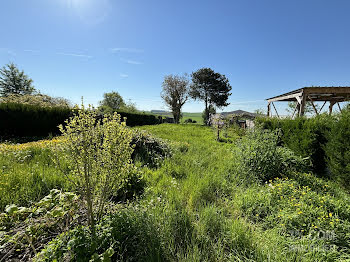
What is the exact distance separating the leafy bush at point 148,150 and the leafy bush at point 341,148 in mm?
4563

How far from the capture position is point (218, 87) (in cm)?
2441

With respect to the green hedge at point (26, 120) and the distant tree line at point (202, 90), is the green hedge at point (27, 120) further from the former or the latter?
the distant tree line at point (202, 90)

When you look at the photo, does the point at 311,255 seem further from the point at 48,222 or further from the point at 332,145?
the point at 332,145

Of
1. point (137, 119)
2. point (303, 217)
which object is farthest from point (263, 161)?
point (137, 119)

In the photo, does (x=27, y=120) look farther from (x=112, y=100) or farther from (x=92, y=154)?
(x=112, y=100)

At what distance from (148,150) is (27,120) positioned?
28.4 feet

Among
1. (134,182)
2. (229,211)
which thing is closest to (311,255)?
(229,211)

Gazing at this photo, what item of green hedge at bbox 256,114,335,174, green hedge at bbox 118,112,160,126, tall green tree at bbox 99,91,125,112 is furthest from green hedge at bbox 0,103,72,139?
tall green tree at bbox 99,91,125,112

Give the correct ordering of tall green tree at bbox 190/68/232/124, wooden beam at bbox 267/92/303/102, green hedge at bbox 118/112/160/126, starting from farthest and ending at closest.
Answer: tall green tree at bbox 190/68/232/124
green hedge at bbox 118/112/160/126
wooden beam at bbox 267/92/303/102

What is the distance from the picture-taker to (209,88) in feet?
81.4

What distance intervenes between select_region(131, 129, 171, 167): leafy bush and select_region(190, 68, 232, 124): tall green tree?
20.4 m

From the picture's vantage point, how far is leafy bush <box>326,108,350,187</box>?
3217mm

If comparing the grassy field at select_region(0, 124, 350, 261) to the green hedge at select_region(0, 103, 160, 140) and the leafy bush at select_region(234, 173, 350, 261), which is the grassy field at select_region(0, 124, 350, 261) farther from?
the green hedge at select_region(0, 103, 160, 140)

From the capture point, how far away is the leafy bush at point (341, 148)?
322 cm
